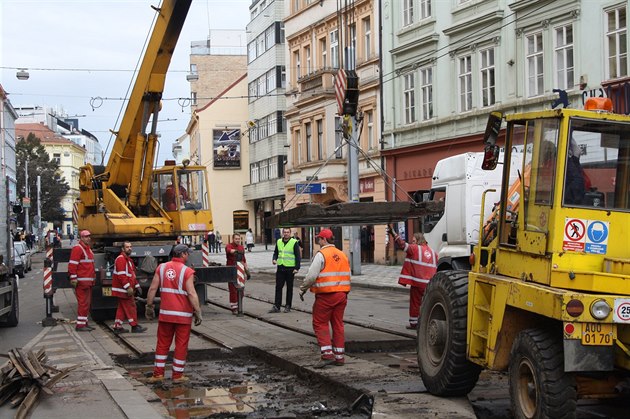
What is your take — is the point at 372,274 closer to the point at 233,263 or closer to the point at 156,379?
the point at 233,263

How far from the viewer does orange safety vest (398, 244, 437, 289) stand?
50.6 ft

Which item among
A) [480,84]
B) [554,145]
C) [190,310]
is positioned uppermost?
[480,84]

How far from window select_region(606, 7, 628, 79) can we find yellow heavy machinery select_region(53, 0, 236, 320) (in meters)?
12.0

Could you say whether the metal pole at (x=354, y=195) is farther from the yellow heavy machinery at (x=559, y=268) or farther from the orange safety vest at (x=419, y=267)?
the yellow heavy machinery at (x=559, y=268)

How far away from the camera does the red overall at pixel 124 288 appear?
16.5 meters

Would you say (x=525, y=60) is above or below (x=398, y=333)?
above

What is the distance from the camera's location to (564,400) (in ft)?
24.0

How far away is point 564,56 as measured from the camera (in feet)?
90.8

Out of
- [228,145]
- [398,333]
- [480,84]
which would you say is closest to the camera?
[398,333]

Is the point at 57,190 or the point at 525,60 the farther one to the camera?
the point at 57,190

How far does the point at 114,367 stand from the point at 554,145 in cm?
676

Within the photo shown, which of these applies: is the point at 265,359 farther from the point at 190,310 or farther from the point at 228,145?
the point at 228,145

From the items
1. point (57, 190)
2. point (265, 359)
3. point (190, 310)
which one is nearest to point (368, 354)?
point (265, 359)

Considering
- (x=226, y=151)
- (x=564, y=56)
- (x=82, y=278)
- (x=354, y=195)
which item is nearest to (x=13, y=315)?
(x=82, y=278)
